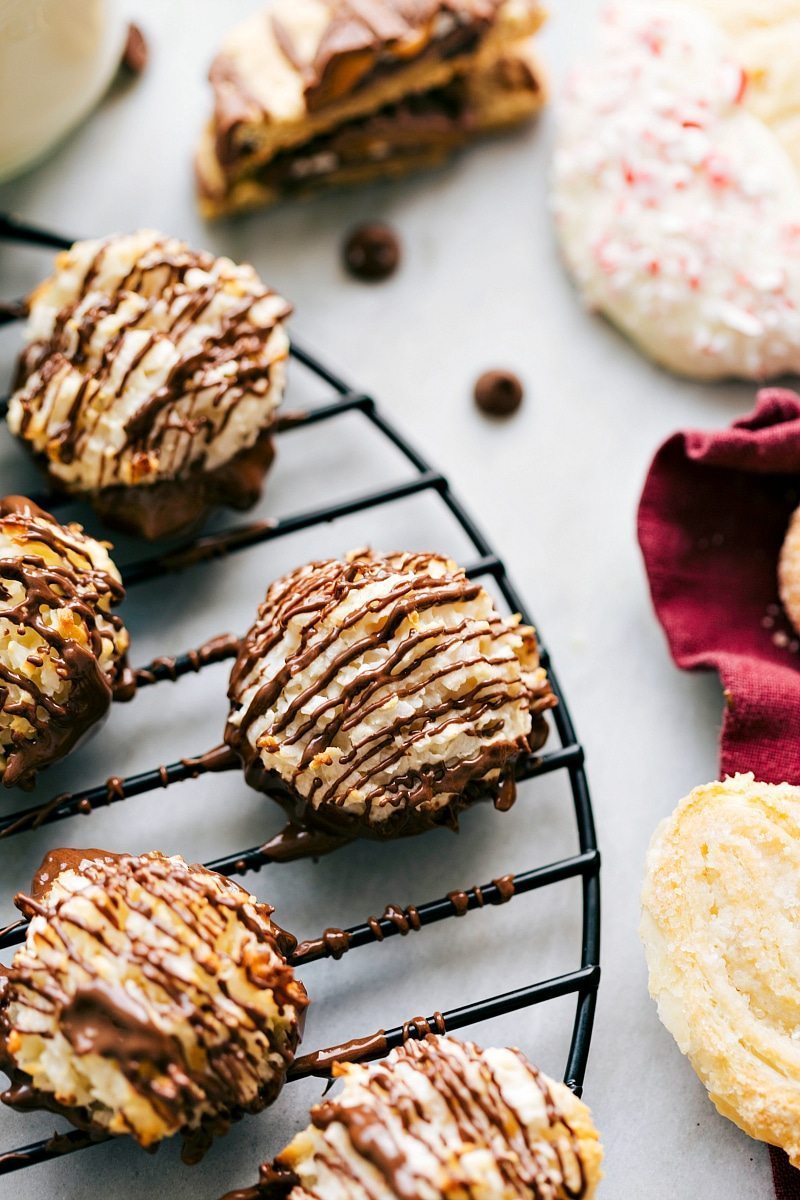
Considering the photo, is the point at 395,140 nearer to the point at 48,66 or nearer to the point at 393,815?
the point at 48,66

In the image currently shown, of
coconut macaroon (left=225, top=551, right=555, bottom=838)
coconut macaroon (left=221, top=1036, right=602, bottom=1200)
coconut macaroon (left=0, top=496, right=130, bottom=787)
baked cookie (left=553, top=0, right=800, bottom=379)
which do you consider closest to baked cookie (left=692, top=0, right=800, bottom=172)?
baked cookie (left=553, top=0, right=800, bottom=379)

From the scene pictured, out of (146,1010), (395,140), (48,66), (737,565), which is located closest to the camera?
(146,1010)

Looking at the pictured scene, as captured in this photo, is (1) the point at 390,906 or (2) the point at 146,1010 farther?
(1) the point at 390,906

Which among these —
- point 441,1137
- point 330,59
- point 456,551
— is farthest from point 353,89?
point 441,1137

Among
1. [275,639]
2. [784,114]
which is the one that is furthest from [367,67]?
[275,639]

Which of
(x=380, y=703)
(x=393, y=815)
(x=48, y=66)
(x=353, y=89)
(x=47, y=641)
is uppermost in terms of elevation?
(x=48, y=66)

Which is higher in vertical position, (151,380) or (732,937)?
(151,380)

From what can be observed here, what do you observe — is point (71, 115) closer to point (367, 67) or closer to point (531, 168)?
point (367, 67)

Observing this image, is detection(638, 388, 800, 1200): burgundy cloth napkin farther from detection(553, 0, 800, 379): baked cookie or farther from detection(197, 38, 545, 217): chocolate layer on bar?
detection(197, 38, 545, 217): chocolate layer on bar
